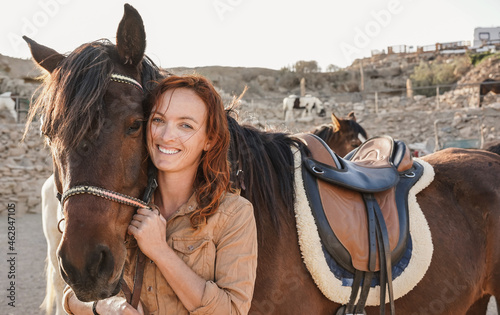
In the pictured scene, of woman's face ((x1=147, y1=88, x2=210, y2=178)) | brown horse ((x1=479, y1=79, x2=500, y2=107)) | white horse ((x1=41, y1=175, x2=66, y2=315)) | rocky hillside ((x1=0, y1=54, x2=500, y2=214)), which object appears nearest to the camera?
woman's face ((x1=147, y1=88, x2=210, y2=178))

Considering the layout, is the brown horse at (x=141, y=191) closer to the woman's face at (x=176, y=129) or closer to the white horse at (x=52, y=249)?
the woman's face at (x=176, y=129)

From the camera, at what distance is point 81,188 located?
3.72ft

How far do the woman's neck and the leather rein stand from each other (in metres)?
0.04

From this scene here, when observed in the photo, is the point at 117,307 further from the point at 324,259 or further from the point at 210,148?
the point at 324,259

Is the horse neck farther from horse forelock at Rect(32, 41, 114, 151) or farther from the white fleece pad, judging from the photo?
horse forelock at Rect(32, 41, 114, 151)

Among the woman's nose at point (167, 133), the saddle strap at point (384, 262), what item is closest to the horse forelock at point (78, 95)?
the woman's nose at point (167, 133)

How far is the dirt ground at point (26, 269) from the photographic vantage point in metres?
4.42

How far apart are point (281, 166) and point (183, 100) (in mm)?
606

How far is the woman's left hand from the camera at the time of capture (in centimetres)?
119

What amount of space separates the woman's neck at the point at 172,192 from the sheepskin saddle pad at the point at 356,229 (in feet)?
1.65

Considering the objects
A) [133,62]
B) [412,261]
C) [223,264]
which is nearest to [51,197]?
[133,62]

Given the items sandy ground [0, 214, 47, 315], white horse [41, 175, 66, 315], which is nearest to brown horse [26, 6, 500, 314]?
white horse [41, 175, 66, 315]

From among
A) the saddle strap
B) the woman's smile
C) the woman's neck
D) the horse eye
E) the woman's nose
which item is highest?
the horse eye

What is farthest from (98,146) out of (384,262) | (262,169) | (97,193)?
(384,262)
